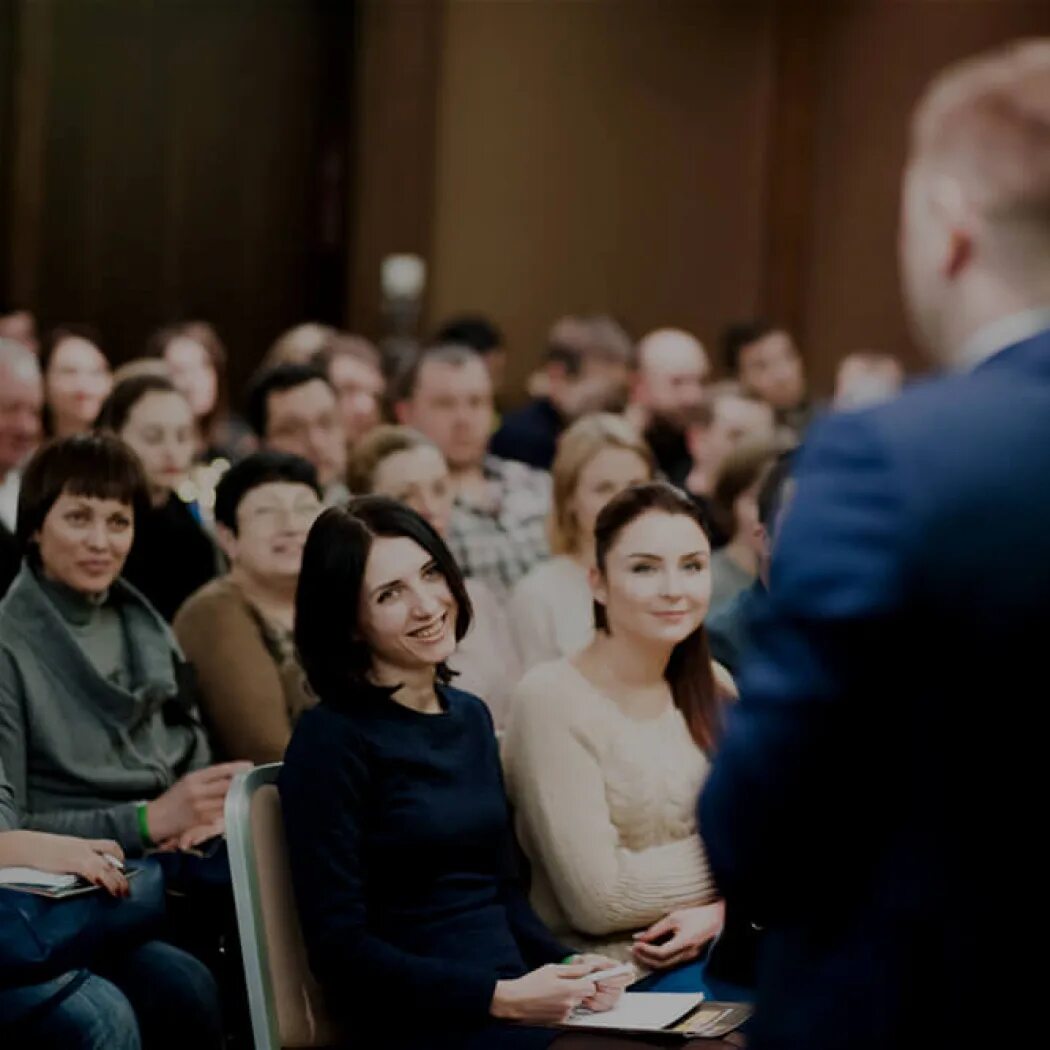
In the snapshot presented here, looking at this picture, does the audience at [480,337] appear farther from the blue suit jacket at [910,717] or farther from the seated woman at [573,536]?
the blue suit jacket at [910,717]

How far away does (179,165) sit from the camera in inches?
347

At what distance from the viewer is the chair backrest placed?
2666 millimetres

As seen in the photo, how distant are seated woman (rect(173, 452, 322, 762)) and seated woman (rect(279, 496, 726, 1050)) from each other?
0.68 meters

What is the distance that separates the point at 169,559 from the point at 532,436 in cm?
221

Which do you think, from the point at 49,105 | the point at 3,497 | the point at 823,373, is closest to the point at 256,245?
the point at 49,105

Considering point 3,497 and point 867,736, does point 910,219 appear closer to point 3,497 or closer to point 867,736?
point 867,736

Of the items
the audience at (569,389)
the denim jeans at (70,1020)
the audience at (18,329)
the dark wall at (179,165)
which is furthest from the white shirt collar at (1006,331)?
the dark wall at (179,165)

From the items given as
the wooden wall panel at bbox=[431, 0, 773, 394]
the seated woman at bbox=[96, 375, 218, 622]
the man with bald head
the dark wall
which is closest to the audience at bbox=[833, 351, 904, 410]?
the man with bald head

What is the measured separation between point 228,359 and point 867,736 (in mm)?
7680

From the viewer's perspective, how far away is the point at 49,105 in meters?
8.44

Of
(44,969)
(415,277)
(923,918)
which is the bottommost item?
(44,969)

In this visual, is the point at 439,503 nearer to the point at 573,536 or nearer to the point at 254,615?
the point at 573,536

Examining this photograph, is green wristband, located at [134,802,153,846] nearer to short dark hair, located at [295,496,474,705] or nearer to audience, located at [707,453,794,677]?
short dark hair, located at [295,496,474,705]

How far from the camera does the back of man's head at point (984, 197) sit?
56.5 inches
